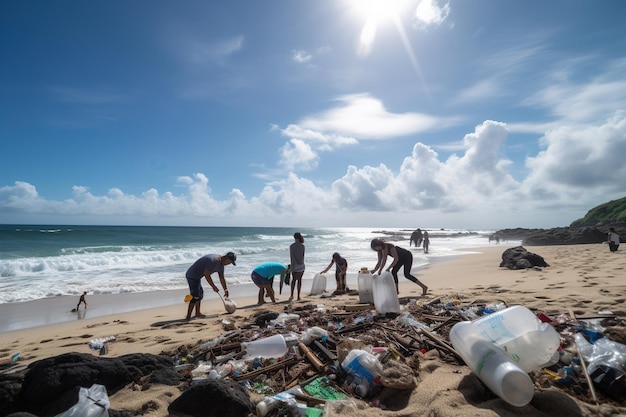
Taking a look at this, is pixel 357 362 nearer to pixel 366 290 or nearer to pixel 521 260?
pixel 366 290

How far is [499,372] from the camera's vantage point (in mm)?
2527

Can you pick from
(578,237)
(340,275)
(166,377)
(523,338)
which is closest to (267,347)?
(166,377)

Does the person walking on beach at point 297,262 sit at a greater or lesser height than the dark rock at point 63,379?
greater

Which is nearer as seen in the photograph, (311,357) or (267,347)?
(311,357)

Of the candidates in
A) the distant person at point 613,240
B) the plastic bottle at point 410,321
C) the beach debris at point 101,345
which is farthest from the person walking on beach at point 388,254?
the distant person at point 613,240

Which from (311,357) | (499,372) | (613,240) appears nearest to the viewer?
(499,372)

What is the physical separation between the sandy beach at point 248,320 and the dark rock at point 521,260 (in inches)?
22.1

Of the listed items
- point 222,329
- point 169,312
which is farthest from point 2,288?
point 222,329

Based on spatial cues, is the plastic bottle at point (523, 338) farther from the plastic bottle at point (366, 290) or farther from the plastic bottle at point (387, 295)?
the plastic bottle at point (366, 290)

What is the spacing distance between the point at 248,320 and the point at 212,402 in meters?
3.56

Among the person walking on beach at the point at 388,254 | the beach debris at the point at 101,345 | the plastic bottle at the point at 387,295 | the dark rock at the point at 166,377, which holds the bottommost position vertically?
the beach debris at the point at 101,345

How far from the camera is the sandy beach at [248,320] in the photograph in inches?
101

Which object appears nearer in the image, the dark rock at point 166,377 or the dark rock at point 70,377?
the dark rock at point 70,377

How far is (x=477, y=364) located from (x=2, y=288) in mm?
15231
